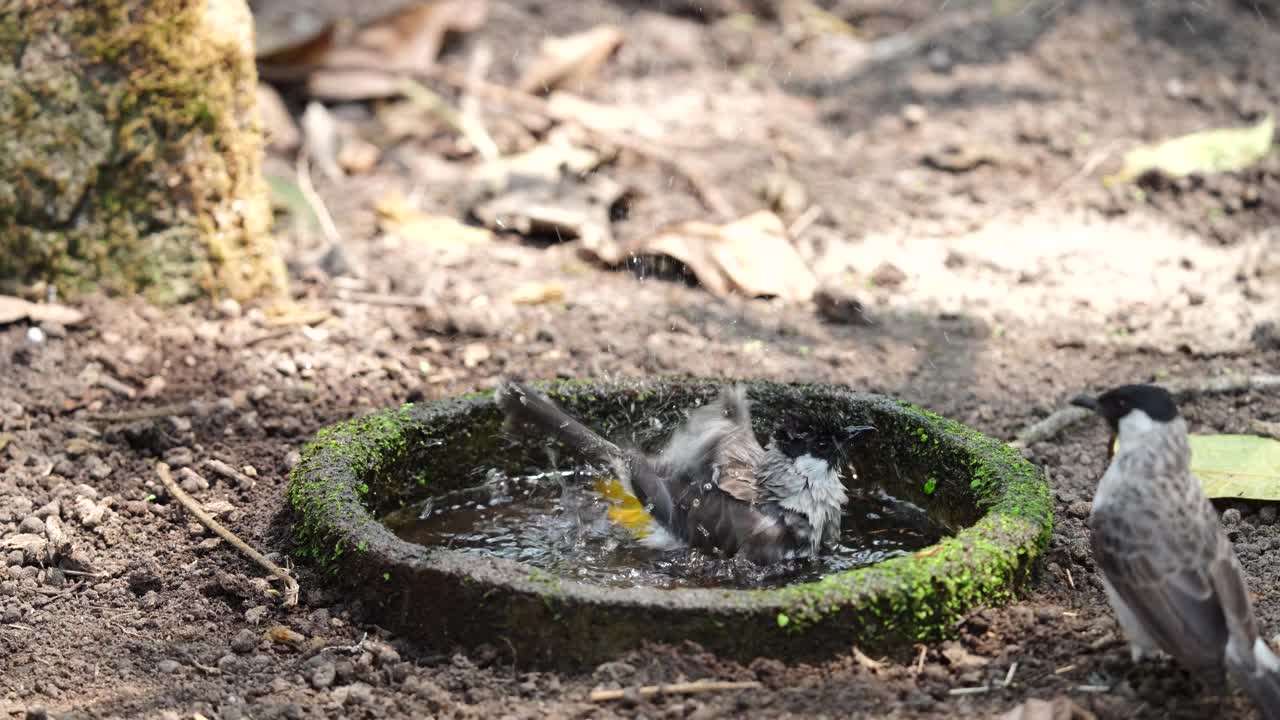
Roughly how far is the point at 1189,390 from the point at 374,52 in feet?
17.2

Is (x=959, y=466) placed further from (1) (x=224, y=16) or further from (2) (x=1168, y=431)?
(1) (x=224, y=16)

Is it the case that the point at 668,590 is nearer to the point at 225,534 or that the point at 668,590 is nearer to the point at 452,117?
the point at 225,534

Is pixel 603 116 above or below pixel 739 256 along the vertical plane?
above

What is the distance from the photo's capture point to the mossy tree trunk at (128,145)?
5.34 meters

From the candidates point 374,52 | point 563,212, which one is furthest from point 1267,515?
point 374,52

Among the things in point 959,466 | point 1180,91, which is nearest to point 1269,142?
point 1180,91

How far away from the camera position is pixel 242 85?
5645 mm

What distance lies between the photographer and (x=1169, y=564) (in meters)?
3.34

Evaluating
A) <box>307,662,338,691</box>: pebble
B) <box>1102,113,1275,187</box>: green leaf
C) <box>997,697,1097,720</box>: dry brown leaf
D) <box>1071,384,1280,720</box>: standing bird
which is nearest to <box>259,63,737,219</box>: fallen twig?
<box>1102,113,1275,187</box>: green leaf

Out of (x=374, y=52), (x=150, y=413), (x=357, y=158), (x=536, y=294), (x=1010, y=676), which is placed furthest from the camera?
(x=374, y=52)

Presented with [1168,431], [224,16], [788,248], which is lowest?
[788,248]

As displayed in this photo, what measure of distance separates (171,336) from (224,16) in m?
1.26

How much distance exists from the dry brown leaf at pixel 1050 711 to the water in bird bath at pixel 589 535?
992 mm

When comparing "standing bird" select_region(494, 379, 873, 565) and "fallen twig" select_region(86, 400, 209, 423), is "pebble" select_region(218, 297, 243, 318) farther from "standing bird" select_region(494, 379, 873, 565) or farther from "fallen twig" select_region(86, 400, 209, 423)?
"standing bird" select_region(494, 379, 873, 565)
